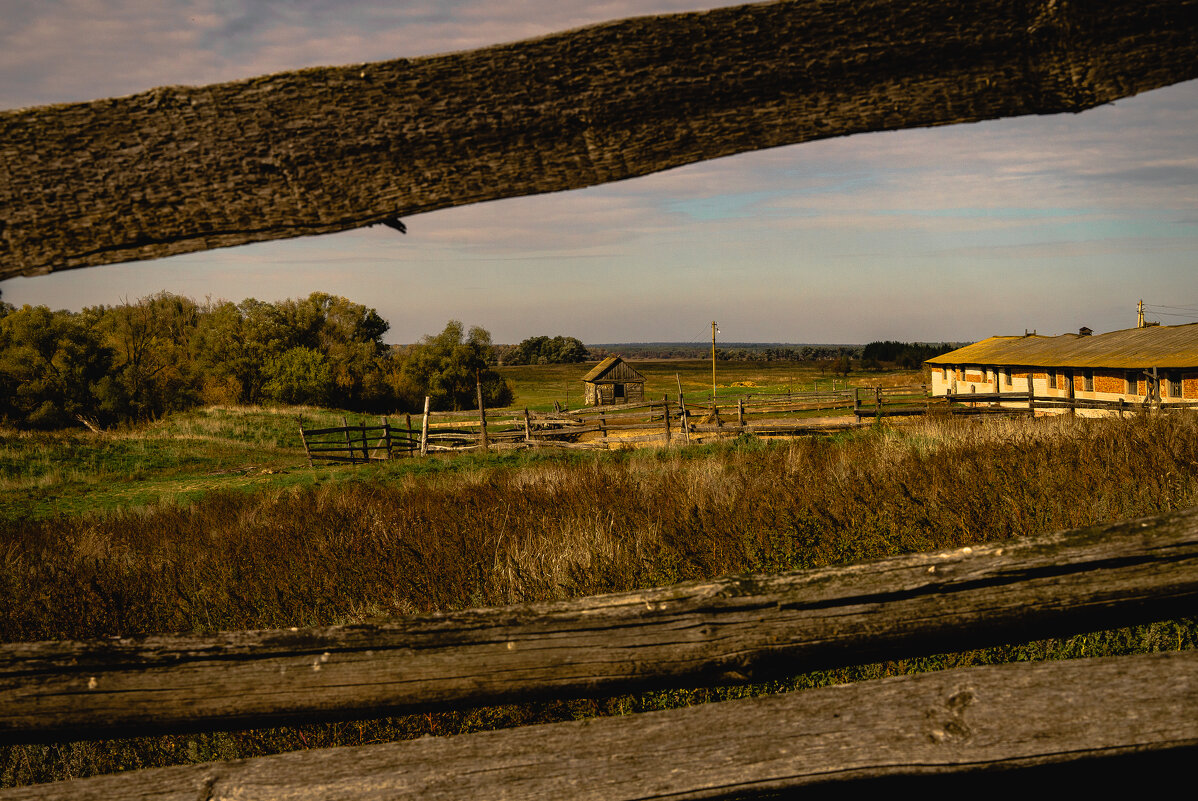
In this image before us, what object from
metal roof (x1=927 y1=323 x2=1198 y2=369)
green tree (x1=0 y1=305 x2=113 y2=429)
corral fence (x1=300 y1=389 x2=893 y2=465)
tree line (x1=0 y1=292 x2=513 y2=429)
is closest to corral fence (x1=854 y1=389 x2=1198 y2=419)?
corral fence (x1=300 y1=389 x2=893 y2=465)

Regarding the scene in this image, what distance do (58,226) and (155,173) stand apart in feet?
0.54

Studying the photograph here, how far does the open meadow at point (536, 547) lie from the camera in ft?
10.3

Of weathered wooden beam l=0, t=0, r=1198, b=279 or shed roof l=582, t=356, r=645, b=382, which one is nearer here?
weathered wooden beam l=0, t=0, r=1198, b=279

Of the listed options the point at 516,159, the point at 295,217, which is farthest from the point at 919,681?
the point at 295,217

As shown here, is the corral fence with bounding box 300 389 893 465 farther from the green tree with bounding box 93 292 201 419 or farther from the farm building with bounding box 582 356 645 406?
the farm building with bounding box 582 356 645 406

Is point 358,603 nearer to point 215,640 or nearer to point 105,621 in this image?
point 105,621

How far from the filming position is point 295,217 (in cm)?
113

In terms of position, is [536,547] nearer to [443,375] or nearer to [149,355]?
[149,355]

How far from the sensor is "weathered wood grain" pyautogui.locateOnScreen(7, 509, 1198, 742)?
1629mm

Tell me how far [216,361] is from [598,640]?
2087 inches

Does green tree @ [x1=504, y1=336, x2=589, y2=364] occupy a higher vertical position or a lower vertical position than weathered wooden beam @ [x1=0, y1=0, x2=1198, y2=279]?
higher

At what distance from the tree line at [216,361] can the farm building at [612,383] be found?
7.19 metres

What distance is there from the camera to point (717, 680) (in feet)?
5.64

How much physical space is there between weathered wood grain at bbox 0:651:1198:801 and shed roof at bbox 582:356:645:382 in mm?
54695
